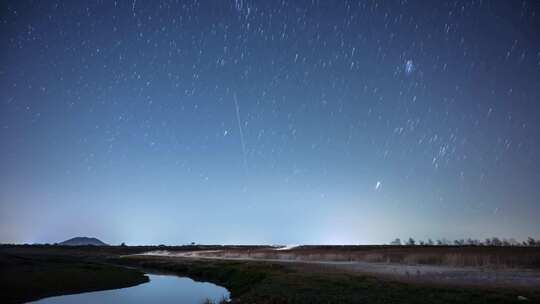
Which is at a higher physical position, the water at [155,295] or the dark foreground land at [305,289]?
the dark foreground land at [305,289]

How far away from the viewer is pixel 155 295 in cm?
3466

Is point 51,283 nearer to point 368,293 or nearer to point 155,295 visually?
point 155,295

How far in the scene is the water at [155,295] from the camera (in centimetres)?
3050

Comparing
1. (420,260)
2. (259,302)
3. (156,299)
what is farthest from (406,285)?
(420,260)

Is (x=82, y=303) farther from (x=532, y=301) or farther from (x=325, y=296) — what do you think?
(x=532, y=301)

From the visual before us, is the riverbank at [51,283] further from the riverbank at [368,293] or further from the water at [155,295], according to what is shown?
the riverbank at [368,293]

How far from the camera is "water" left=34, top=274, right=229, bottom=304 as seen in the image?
3050 cm

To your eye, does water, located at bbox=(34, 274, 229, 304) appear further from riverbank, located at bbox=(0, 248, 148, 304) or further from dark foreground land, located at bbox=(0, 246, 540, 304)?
dark foreground land, located at bbox=(0, 246, 540, 304)

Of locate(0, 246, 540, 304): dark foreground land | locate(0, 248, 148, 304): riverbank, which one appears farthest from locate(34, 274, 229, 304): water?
locate(0, 246, 540, 304): dark foreground land

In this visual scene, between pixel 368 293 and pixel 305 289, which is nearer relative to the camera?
pixel 368 293

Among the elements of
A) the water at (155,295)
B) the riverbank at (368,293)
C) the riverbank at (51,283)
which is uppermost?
the riverbank at (368,293)

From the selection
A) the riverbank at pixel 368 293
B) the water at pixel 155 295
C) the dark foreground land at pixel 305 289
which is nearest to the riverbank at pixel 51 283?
the dark foreground land at pixel 305 289

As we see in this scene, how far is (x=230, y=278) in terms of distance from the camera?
4256cm

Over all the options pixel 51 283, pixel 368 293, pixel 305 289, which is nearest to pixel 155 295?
pixel 51 283
